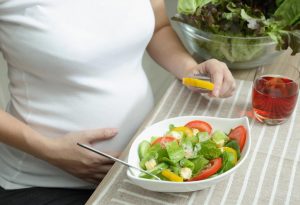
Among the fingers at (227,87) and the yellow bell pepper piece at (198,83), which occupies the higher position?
the yellow bell pepper piece at (198,83)

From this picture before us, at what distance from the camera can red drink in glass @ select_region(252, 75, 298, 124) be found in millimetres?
786

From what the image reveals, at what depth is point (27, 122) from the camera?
0.88 meters

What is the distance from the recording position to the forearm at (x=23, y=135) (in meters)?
0.84

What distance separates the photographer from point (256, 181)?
0.68 m

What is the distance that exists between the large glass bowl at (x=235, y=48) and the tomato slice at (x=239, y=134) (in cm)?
29

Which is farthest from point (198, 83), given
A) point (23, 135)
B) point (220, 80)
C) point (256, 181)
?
point (23, 135)

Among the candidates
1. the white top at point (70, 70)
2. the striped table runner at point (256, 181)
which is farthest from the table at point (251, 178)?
the white top at point (70, 70)

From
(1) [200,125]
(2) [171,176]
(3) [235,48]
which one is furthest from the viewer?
(3) [235,48]

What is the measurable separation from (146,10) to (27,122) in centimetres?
35

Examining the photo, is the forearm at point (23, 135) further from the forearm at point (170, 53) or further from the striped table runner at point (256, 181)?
the forearm at point (170, 53)

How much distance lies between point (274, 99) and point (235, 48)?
230mm

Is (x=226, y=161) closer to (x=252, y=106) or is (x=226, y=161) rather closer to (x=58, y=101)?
(x=252, y=106)

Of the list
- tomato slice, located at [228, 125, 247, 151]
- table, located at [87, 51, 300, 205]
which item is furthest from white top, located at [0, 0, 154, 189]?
tomato slice, located at [228, 125, 247, 151]

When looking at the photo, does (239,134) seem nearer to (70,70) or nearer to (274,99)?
(274,99)
